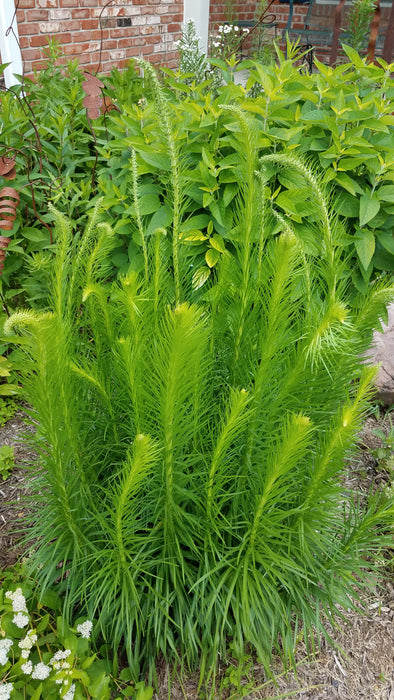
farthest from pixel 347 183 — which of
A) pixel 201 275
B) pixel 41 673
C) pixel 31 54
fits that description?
pixel 31 54

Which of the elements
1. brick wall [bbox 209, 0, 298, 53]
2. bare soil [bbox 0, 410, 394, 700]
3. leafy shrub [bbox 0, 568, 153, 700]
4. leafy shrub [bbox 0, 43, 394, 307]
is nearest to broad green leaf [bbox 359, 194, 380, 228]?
leafy shrub [bbox 0, 43, 394, 307]

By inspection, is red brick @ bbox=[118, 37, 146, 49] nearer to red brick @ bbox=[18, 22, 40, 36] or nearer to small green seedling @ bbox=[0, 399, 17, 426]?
red brick @ bbox=[18, 22, 40, 36]

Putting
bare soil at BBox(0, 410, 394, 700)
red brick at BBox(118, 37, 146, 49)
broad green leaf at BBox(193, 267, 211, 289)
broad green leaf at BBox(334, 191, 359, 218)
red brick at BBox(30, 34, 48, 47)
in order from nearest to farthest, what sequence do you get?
bare soil at BBox(0, 410, 394, 700)
broad green leaf at BBox(193, 267, 211, 289)
broad green leaf at BBox(334, 191, 359, 218)
red brick at BBox(30, 34, 48, 47)
red brick at BBox(118, 37, 146, 49)

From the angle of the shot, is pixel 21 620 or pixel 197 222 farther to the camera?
pixel 197 222

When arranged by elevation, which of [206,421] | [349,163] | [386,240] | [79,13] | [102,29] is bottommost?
[206,421]

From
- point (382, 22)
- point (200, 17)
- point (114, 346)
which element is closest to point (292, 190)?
point (114, 346)

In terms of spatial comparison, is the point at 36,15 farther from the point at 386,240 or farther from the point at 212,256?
the point at 386,240

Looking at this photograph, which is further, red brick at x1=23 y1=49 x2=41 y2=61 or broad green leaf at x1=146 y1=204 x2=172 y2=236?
red brick at x1=23 y1=49 x2=41 y2=61

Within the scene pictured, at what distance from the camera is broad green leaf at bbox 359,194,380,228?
5.92 feet

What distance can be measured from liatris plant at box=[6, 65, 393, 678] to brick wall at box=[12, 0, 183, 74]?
3075 mm

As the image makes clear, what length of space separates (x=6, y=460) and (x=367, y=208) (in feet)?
5.31

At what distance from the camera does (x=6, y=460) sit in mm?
2127

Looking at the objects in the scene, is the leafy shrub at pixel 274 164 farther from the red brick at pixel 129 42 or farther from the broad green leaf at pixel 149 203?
the red brick at pixel 129 42

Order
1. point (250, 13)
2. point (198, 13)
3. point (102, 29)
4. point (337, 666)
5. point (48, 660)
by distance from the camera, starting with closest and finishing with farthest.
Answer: point (48, 660) < point (337, 666) < point (102, 29) < point (198, 13) < point (250, 13)
